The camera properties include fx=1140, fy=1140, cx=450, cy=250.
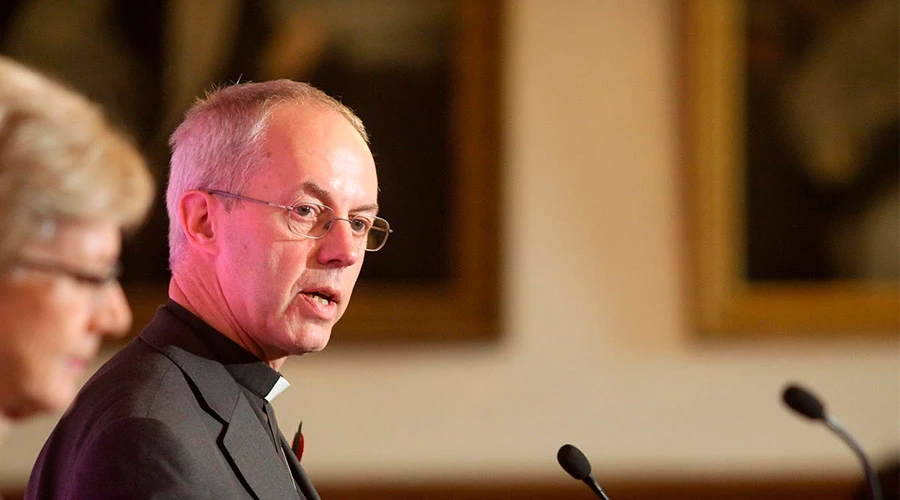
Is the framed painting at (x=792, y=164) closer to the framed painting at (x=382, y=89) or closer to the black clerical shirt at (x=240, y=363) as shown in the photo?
the framed painting at (x=382, y=89)

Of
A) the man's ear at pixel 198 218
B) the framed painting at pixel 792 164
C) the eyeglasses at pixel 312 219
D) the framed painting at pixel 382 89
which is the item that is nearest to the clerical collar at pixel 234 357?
the man's ear at pixel 198 218

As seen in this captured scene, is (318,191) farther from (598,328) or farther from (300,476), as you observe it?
(598,328)

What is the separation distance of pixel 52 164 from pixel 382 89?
434cm

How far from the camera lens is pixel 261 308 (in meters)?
2.54

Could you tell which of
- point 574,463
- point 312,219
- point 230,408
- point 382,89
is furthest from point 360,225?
point 382,89

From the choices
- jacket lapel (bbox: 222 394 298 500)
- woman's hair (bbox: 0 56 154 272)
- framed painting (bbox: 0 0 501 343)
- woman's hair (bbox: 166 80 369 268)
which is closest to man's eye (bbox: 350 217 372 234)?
woman's hair (bbox: 166 80 369 268)

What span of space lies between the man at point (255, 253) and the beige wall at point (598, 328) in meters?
3.24

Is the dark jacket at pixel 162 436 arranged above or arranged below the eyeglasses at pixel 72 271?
below

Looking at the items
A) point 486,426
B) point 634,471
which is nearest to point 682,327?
point 634,471

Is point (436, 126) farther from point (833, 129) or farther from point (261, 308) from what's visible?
point (261, 308)

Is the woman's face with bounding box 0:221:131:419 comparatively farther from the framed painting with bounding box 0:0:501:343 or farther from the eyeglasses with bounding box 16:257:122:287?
the framed painting with bounding box 0:0:501:343

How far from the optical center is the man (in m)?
2.38

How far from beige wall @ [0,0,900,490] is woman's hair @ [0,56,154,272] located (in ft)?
13.9

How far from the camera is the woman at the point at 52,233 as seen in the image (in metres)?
1.56
